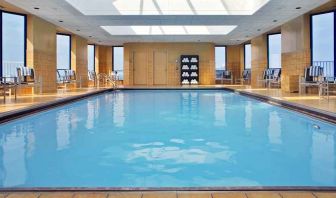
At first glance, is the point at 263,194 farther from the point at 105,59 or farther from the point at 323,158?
the point at 105,59

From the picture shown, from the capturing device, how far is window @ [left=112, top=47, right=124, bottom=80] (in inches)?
819

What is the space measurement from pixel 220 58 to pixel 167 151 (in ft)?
59.7

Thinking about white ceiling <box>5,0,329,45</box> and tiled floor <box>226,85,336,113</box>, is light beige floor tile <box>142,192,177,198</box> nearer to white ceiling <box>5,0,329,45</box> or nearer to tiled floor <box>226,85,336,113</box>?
tiled floor <box>226,85,336,113</box>

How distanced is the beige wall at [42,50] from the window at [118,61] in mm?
8444

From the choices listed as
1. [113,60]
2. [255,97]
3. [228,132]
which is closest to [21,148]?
[228,132]

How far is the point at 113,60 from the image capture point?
68.3ft

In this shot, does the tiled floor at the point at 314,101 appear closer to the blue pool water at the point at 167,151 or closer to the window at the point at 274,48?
the blue pool water at the point at 167,151

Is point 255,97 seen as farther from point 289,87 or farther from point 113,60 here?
point 113,60

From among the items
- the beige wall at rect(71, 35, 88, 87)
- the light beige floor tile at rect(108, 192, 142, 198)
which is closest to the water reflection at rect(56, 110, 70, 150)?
the light beige floor tile at rect(108, 192, 142, 198)

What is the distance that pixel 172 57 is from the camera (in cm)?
1897

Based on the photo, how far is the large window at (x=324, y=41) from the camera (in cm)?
1056

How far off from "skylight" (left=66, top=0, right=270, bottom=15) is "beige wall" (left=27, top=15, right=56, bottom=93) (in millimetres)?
2056

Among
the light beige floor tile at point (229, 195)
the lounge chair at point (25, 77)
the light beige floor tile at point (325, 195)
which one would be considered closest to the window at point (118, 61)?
the lounge chair at point (25, 77)

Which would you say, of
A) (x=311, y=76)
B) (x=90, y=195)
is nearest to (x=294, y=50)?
(x=311, y=76)
